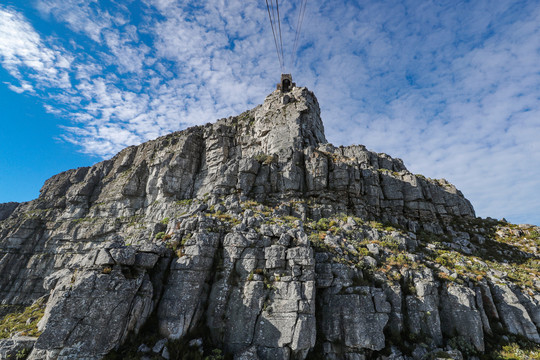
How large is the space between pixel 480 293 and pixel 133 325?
2590cm

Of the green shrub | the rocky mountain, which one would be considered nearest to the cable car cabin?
the rocky mountain

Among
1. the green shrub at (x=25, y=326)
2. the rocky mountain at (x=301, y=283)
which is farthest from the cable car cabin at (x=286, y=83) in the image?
the green shrub at (x=25, y=326)

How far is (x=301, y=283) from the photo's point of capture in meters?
16.3

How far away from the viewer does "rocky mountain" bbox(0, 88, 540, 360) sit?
1368cm

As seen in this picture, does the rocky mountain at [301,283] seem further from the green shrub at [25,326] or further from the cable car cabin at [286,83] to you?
the cable car cabin at [286,83]

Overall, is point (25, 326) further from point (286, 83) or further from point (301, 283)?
point (286, 83)

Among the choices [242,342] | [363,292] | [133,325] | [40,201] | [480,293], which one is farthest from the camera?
[40,201]

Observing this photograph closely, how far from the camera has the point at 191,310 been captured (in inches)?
601

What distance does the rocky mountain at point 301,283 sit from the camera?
13.7 m

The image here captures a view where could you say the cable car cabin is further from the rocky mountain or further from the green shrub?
the green shrub

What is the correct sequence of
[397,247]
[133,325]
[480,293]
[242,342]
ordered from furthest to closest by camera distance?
1. [397,247]
2. [480,293]
3. [242,342]
4. [133,325]

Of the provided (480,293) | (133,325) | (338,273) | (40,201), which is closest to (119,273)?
(133,325)

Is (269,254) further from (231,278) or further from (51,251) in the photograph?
(51,251)

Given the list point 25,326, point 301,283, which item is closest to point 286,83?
point 301,283
